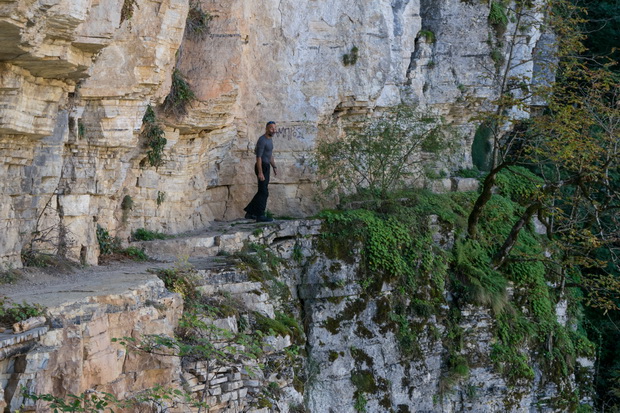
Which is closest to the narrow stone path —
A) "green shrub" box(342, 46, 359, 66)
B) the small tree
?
the small tree

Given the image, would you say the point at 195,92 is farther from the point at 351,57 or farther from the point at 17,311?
the point at 17,311

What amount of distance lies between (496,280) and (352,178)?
3119mm

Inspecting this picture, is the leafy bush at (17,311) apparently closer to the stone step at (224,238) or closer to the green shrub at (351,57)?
the stone step at (224,238)

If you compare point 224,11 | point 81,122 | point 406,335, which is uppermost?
point 224,11

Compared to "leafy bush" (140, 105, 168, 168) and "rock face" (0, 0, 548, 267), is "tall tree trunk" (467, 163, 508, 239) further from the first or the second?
"leafy bush" (140, 105, 168, 168)

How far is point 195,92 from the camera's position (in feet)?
40.9

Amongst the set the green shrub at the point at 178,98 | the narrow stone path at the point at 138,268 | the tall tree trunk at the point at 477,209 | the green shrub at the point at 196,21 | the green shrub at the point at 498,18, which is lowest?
the narrow stone path at the point at 138,268

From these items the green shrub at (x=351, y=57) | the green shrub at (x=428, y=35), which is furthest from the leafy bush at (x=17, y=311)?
the green shrub at (x=428, y=35)

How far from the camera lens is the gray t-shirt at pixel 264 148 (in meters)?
13.1

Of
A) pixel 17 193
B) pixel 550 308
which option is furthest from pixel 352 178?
pixel 17 193

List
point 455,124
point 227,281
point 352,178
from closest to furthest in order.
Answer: point 227,281 < point 352,178 < point 455,124

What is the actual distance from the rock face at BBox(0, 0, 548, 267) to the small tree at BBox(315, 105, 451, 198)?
50cm

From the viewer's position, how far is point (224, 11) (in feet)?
42.8

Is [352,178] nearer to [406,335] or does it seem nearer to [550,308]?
[406,335]
